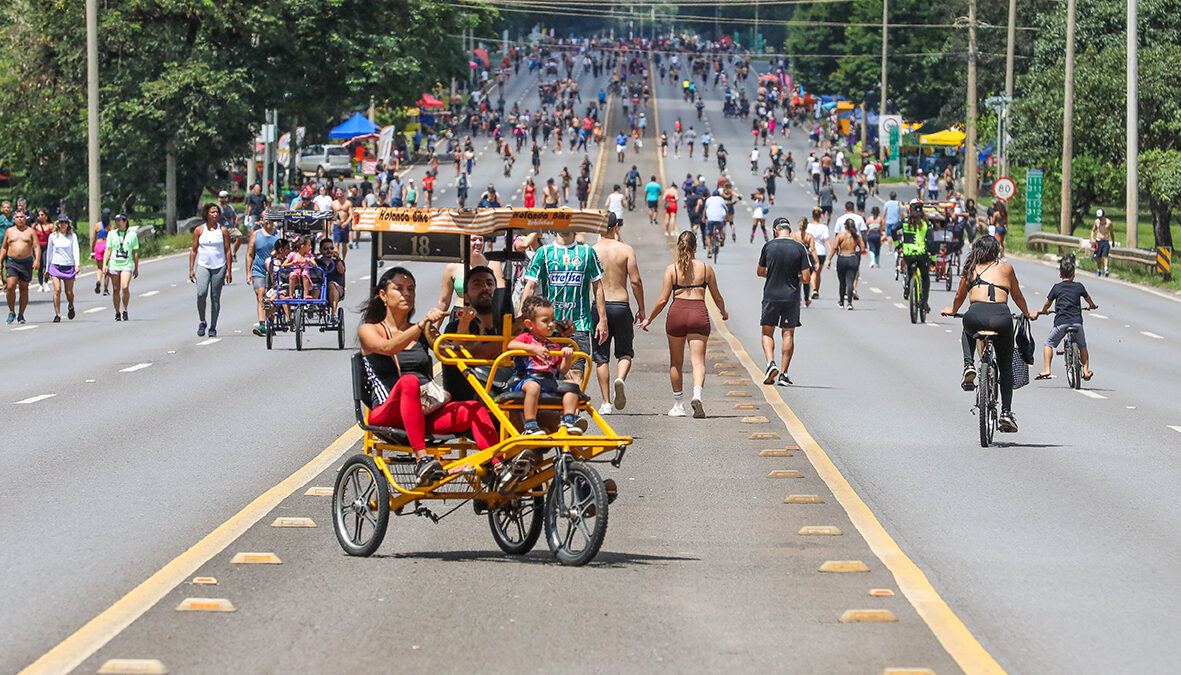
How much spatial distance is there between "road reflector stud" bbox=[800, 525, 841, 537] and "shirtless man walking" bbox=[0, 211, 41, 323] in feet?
69.2

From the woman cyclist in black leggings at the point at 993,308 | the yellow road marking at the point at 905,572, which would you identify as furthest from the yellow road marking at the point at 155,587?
the woman cyclist in black leggings at the point at 993,308

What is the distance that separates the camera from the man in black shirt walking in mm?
19938

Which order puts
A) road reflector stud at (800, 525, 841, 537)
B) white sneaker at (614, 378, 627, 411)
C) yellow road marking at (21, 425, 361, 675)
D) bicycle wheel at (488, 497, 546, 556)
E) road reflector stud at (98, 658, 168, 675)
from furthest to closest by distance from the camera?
1. white sneaker at (614, 378, 627, 411)
2. road reflector stud at (800, 525, 841, 537)
3. bicycle wheel at (488, 497, 546, 556)
4. yellow road marking at (21, 425, 361, 675)
5. road reflector stud at (98, 658, 168, 675)

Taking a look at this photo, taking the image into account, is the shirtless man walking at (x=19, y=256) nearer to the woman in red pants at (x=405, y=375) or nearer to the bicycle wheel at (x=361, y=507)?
the woman in red pants at (x=405, y=375)

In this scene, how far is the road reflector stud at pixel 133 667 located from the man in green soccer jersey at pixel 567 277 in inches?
321

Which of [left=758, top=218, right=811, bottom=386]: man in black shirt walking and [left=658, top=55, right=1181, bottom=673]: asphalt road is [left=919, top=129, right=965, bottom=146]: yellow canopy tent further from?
[left=758, top=218, right=811, bottom=386]: man in black shirt walking

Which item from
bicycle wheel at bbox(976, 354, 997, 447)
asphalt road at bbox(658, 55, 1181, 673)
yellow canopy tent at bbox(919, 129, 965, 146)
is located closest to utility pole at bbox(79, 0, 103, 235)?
asphalt road at bbox(658, 55, 1181, 673)

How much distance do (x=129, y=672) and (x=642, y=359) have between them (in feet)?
53.8

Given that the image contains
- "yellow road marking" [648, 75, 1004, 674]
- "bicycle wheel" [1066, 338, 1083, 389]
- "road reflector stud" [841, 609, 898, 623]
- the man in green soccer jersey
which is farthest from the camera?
"bicycle wheel" [1066, 338, 1083, 389]

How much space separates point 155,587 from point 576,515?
2.07 meters

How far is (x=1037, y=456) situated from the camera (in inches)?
574

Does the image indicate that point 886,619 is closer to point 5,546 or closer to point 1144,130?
point 5,546

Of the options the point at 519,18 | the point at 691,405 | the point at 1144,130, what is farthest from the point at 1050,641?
the point at 519,18

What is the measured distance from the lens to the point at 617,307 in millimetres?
16922
